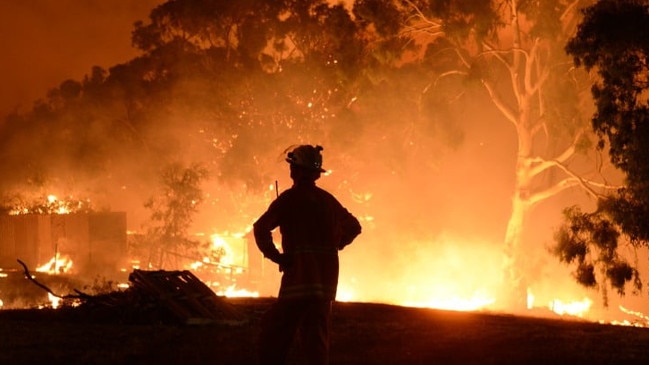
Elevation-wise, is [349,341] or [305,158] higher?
[305,158]

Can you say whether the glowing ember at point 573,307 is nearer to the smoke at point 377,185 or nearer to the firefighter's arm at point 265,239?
the smoke at point 377,185

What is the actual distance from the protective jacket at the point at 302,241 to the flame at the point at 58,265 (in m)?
22.4

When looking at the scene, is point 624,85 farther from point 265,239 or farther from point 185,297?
point 265,239

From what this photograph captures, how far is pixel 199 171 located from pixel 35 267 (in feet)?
21.1

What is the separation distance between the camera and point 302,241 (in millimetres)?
5570

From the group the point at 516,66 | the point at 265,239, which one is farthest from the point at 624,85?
the point at 265,239

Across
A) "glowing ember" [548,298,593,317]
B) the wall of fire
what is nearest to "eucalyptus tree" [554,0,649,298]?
"glowing ember" [548,298,593,317]

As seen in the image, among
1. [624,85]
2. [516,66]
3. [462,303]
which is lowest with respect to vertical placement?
[462,303]

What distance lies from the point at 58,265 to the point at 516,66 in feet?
53.2

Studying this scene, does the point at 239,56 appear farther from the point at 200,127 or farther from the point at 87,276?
the point at 87,276

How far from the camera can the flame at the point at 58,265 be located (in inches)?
1054

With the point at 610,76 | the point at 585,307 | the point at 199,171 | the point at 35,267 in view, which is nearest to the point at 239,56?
the point at 199,171

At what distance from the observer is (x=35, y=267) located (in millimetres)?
28484

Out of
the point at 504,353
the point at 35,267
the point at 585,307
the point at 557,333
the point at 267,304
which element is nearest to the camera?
the point at 504,353
